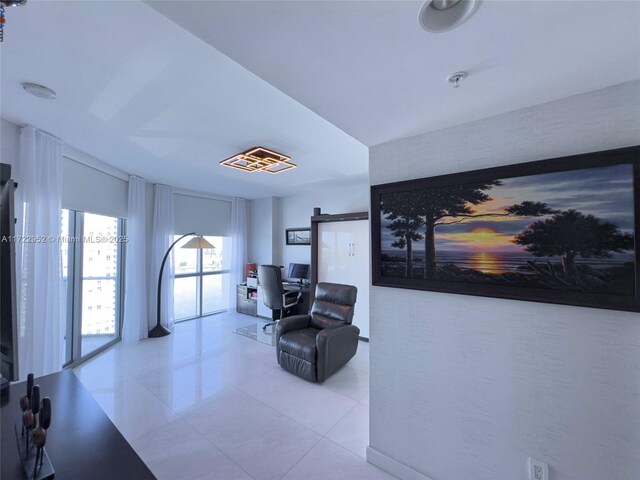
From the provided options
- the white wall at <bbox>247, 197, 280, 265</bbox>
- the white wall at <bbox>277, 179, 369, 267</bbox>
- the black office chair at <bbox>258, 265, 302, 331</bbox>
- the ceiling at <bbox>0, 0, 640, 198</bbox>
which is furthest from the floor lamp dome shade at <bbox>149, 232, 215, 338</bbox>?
the ceiling at <bbox>0, 0, 640, 198</bbox>

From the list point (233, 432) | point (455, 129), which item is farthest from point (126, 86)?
point (233, 432)

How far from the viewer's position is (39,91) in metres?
1.76

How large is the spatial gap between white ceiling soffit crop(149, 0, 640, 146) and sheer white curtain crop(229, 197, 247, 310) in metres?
4.90

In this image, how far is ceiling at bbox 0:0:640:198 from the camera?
2.78 ft

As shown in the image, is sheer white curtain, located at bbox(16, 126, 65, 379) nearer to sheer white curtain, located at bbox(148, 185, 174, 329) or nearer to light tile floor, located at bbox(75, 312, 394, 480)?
light tile floor, located at bbox(75, 312, 394, 480)

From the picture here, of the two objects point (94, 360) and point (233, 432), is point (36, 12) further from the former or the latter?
point (94, 360)

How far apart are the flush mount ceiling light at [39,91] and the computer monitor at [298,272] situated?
4083mm

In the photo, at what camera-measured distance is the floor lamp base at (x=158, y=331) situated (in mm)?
4307

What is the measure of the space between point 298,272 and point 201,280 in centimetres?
216

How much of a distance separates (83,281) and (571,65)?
4.96m

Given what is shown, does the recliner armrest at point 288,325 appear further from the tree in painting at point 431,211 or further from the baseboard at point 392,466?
the tree in painting at point 431,211

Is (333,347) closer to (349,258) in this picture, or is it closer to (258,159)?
(349,258)

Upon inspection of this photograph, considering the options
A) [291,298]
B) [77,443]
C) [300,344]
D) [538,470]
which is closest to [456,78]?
[538,470]

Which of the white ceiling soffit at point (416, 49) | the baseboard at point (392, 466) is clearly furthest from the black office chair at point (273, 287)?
the white ceiling soffit at point (416, 49)
